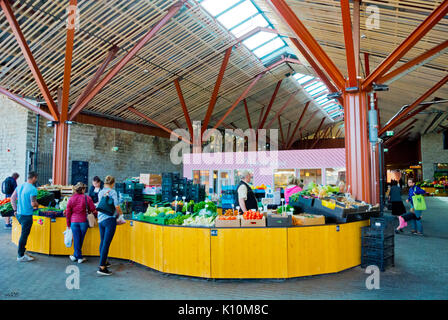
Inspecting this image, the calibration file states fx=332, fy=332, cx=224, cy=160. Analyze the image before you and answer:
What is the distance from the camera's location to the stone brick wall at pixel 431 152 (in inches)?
1010

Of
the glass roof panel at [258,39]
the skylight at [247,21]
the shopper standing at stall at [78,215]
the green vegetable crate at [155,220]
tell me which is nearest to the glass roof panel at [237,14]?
the skylight at [247,21]

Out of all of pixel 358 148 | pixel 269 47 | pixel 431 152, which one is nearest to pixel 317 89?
pixel 269 47

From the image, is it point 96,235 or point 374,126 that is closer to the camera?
point 96,235

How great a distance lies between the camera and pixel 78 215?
553 centimetres

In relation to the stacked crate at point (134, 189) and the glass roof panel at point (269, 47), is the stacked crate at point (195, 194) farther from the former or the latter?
the glass roof panel at point (269, 47)

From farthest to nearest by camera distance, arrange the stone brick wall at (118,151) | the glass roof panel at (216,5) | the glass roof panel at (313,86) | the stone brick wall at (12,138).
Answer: the glass roof panel at (313,86), the stone brick wall at (118,151), the stone brick wall at (12,138), the glass roof panel at (216,5)

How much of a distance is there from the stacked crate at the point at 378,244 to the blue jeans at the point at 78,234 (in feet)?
15.0

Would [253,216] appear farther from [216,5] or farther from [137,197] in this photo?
[216,5]

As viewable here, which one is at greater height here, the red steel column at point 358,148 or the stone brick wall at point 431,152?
the stone brick wall at point 431,152

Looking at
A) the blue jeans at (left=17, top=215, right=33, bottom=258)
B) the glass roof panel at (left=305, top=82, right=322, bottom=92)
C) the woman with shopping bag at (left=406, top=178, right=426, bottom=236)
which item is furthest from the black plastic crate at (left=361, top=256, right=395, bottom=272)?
the glass roof panel at (left=305, top=82, right=322, bottom=92)
